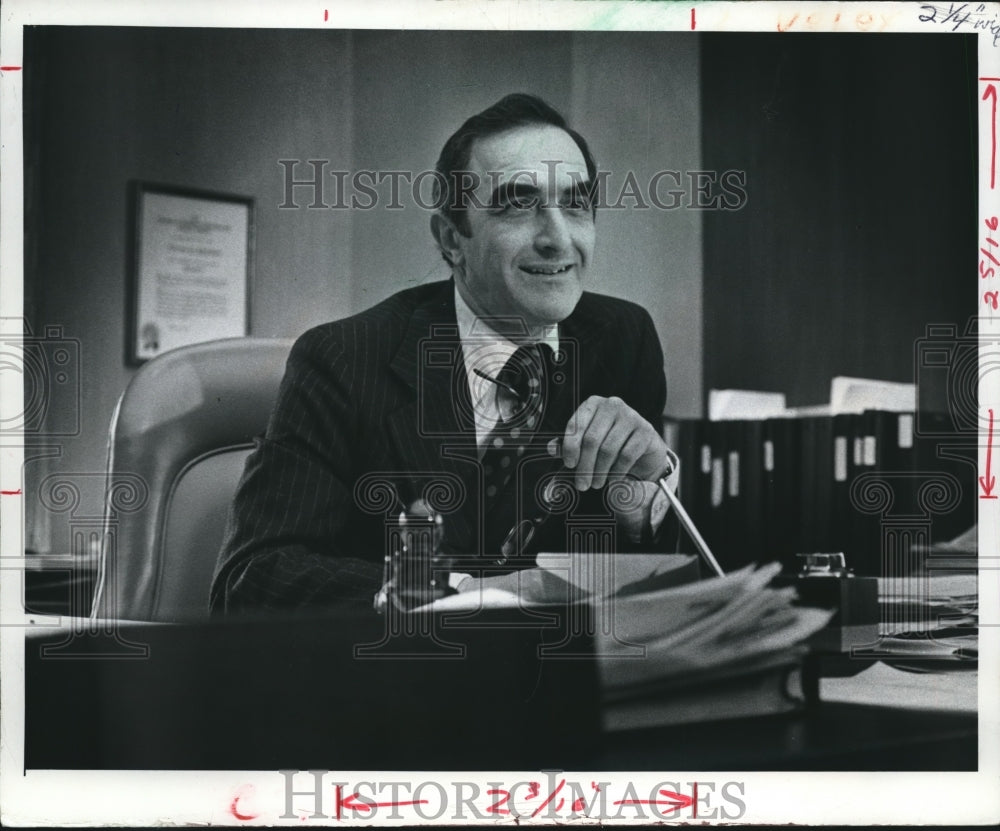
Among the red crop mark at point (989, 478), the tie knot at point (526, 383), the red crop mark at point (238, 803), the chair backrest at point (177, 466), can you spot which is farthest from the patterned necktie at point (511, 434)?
the red crop mark at point (989, 478)

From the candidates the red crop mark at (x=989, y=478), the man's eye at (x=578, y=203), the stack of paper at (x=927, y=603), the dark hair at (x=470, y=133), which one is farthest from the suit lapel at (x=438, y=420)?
the red crop mark at (x=989, y=478)

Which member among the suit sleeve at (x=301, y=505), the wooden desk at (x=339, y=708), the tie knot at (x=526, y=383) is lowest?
the wooden desk at (x=339, y=708)

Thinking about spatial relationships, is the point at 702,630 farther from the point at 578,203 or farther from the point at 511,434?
the point at 578,203

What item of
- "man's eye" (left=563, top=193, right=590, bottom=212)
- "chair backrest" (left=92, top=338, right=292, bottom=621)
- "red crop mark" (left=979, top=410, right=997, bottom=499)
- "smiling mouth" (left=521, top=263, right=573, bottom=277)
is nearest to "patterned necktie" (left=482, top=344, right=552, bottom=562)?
"smiling mouth" (left=521, top=263, right=573, bottom=277)

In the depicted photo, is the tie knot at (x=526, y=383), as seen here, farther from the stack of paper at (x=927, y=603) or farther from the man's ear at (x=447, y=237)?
the stack of paper at (x=927, y=603)

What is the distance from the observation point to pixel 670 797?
1681 millimetres

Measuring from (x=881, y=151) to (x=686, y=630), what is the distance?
79 cm

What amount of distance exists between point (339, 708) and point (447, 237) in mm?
720

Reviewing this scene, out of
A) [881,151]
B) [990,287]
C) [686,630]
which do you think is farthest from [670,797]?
[881,151]

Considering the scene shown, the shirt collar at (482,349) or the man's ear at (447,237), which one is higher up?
the man's ear at (447,237)

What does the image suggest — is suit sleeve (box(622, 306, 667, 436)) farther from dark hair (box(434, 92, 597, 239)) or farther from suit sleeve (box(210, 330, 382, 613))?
suit sleeve (box(210, 330, 382, 613))

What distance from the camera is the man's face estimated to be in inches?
65.7

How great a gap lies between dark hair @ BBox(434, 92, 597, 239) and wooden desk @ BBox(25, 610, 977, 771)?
62 centimetres

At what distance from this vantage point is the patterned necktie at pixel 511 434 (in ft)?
5.46
